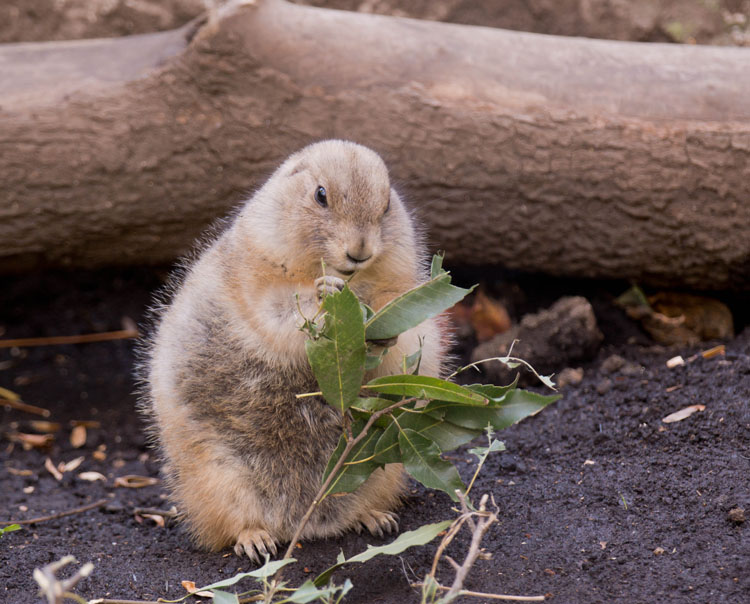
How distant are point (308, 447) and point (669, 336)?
3.54 metres

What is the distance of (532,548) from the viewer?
13.7 feet

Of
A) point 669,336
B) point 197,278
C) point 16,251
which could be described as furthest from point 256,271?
point 669,336

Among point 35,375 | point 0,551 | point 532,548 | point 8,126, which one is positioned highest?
point 8,126

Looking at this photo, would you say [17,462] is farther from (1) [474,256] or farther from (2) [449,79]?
(2) [449,79]

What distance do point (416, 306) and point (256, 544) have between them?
5.49 feet

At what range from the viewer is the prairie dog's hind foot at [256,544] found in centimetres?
451

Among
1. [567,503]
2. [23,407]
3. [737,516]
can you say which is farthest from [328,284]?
[23,407]

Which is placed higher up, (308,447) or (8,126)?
(8,126)

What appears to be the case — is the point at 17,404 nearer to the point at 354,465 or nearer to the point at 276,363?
the point at 276,363

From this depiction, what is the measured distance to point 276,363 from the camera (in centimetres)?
451

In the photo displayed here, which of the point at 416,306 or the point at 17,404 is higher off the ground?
the point at 416,306

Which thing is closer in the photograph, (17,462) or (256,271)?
(256,271)

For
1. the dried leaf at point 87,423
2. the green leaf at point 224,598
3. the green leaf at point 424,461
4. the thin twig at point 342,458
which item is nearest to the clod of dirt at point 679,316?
the green leaf at point 424,461

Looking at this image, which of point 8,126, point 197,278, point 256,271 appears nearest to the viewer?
point 256,271
